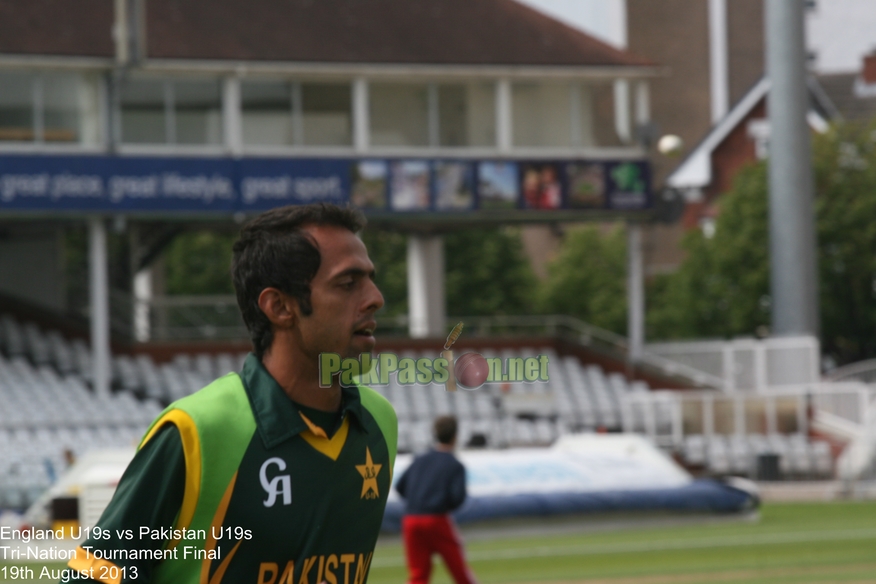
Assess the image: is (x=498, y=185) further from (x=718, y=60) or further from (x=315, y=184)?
(x=718, y=60)

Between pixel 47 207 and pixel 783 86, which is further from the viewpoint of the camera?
pixel 783 86

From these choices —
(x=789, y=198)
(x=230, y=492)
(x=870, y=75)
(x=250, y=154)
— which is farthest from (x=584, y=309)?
(x=230, y=492)

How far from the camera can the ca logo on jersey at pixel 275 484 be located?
3314 mm

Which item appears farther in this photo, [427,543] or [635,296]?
[635,296]

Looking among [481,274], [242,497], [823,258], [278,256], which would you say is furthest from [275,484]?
[481,274]

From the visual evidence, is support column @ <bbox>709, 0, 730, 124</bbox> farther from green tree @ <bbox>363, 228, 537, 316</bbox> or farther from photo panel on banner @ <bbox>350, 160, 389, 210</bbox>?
photo panel on banner @ <bbox>350, 160, 389, 210</bbox>

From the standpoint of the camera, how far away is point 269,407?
11.1ft

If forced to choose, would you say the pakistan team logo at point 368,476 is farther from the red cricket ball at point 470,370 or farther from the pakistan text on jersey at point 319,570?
the red cricket ball at point 470,370

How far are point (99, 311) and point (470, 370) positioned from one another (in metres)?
30.8

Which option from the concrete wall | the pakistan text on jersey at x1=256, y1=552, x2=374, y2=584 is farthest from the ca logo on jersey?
the concrete wall

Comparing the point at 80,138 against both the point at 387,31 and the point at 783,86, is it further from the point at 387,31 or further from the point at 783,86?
the point at 783,86

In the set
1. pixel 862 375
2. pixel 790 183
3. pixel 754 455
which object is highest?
pixel 790 183

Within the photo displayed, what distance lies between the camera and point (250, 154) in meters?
33.9

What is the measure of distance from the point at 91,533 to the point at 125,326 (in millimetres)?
34072
